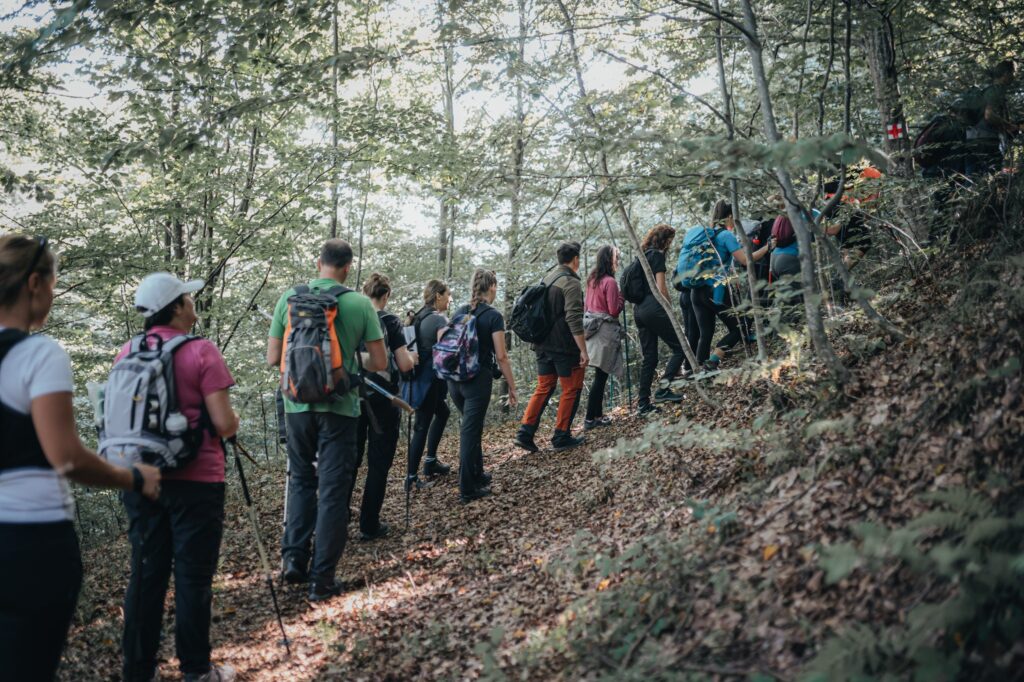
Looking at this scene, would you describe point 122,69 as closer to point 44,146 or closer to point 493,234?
point 44,146

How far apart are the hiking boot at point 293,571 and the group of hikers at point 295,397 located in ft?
0.04

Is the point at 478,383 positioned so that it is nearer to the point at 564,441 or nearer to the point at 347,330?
the point at 564,441

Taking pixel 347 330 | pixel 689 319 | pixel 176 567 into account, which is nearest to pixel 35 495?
pixel 176 567

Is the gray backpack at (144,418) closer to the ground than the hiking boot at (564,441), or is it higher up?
higher up

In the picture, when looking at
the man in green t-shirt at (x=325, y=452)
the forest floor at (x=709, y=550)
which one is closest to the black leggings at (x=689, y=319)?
the forest floor at (x=709, y=550)

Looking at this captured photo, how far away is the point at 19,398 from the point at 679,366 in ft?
25.1

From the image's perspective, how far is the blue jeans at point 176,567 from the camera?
3654 millimetres

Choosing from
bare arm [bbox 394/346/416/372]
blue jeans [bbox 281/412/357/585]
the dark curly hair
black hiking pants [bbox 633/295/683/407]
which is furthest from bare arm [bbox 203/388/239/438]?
the dark curly hair

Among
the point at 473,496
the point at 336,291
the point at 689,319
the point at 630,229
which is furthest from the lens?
the point at 689,319

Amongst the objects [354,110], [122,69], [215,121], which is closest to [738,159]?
[215,121]

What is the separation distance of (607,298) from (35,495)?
7.15 metres

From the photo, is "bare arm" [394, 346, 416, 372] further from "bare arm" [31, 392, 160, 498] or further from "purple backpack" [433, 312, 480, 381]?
"bare arm" [31, 392, 160, 498]

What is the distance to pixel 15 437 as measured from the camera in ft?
7.78

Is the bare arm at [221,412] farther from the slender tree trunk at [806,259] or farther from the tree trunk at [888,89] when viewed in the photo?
the tree trunk at [888,89]
